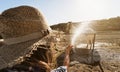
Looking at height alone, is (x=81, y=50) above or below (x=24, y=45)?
below

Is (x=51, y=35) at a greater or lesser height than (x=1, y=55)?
greater

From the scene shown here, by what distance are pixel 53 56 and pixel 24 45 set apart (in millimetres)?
706

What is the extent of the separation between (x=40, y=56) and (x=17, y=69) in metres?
0.55

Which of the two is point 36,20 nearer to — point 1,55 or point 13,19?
point 13,19

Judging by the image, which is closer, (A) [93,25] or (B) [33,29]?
(B) [33,29]

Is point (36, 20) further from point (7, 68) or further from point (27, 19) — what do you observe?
point (7, 68)

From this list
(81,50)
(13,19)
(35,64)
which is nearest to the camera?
(35,64)

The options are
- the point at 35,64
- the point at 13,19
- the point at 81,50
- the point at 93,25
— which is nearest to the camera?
the point at 35,64

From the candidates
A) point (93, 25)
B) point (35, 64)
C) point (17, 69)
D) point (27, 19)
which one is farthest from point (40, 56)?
point (93, 25)

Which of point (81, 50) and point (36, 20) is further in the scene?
point (81, 50)

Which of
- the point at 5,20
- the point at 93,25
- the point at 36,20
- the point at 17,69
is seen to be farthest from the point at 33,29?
the point at 93,25

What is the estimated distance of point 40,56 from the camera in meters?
5.16

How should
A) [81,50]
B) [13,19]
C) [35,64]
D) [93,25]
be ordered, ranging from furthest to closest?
[93,25]
[81,50]
[13,19]
[35,64]

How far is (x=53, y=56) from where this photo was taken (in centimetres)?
529
